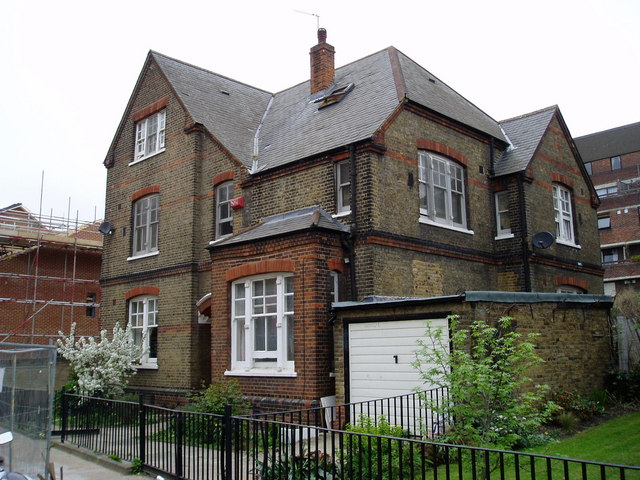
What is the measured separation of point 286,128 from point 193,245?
4.51 meters

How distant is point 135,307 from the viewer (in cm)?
2014

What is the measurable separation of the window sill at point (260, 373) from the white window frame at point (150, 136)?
8717 millimetres

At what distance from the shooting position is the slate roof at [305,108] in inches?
632

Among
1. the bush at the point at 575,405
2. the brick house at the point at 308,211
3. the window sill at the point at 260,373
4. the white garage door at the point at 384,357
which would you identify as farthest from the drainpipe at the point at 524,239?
the window sill at the point at 260,373

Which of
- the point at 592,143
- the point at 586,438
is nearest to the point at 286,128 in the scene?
the point at 586,438

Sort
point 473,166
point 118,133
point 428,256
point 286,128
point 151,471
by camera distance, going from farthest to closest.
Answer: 1. point 118,133
2. point 286,128
3. point 473,166
4. point 428,256
5. point 151,471

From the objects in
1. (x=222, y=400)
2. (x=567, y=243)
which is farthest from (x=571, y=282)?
(x=222, y=400)

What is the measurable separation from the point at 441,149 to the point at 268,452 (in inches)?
401

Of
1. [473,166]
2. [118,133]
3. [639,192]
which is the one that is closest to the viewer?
[473,166]

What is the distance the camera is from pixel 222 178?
58.9ft

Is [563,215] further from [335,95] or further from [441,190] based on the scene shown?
[335,95]

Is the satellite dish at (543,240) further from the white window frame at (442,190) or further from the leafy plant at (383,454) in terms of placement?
the leafy plant at (383,454)

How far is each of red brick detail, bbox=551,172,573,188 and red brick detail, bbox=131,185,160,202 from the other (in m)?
12.5

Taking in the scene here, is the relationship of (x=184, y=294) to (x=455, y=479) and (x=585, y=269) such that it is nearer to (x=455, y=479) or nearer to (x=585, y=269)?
(x=455, y=479)
